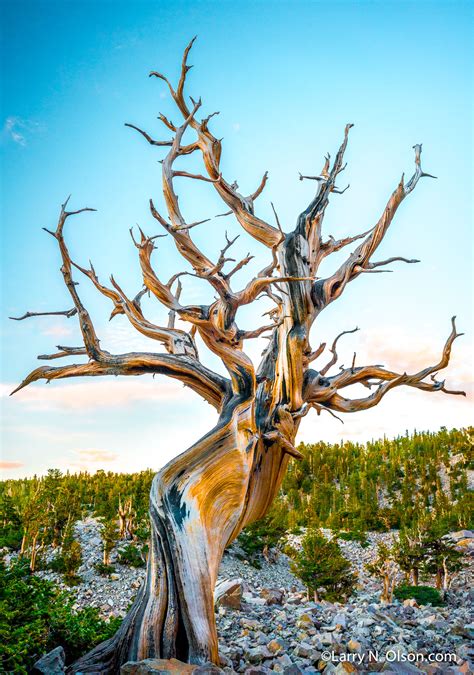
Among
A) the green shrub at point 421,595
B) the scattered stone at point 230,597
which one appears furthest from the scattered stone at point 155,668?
the green shrub at point 421,595

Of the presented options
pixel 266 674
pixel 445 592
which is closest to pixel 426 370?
pixel 266 674

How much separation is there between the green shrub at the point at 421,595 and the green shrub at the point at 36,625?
5545mm

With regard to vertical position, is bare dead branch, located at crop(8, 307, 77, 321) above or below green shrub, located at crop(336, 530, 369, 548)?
above

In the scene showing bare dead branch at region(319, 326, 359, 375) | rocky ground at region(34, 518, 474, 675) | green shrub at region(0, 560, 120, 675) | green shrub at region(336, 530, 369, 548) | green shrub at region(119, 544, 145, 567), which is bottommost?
rocky ground at region(34, 518, 474, 675)

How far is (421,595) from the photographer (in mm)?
8297

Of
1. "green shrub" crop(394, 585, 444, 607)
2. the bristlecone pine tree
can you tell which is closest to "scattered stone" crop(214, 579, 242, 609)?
the bristlecone pine tree

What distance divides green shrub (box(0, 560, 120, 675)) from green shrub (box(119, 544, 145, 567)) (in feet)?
17.6

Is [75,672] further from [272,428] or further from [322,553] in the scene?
[322,553]

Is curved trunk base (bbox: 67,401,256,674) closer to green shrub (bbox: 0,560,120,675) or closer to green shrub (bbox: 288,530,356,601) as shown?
green shrub (bbox: 0,560,120,675)

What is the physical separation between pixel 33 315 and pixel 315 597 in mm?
6593

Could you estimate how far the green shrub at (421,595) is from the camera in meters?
8.09

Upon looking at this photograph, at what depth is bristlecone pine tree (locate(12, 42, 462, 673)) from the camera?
12.5ft

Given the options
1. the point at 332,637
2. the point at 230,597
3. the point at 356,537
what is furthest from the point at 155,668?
the point at 356,537

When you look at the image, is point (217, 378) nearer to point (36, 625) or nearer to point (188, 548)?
point (188, 548)
